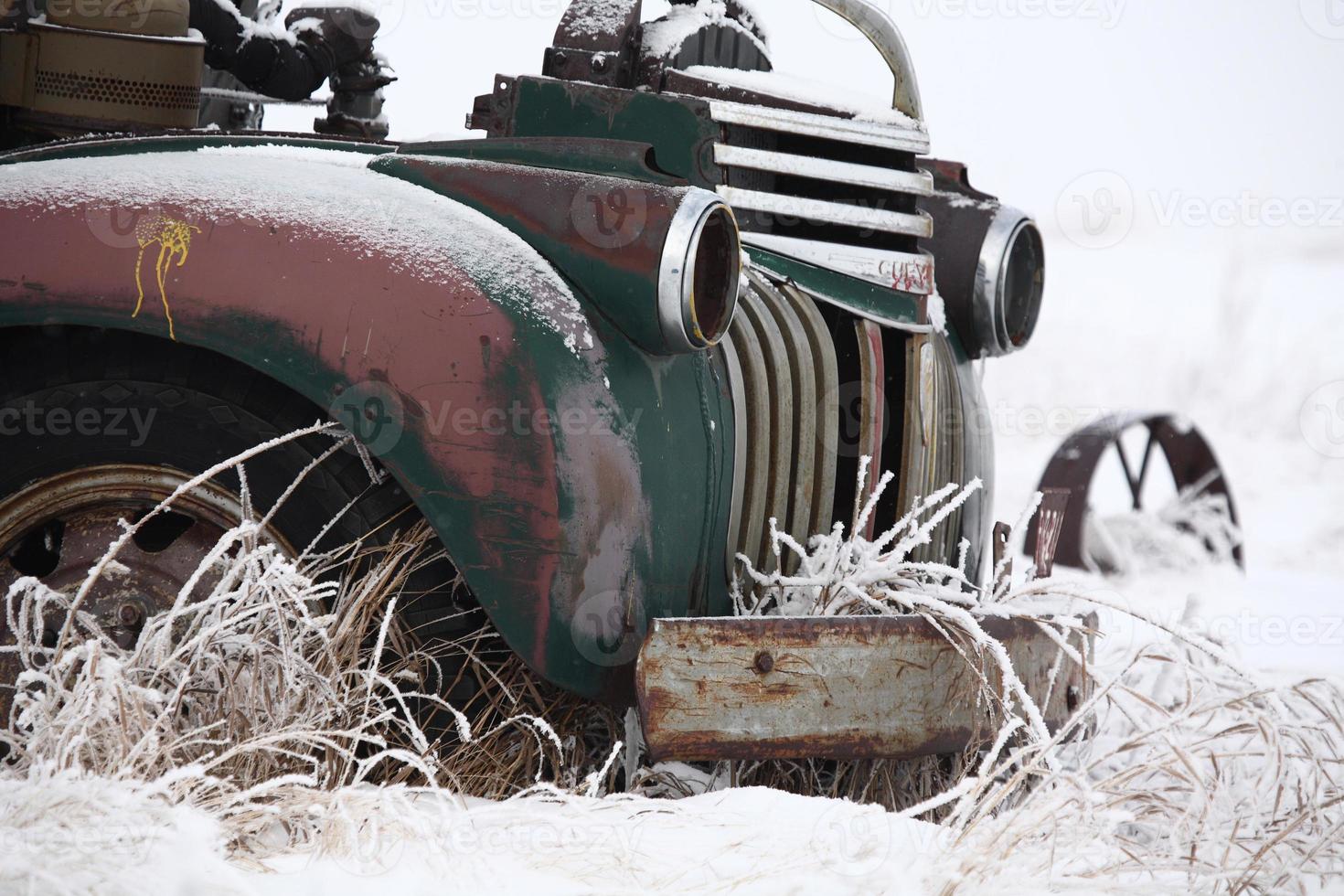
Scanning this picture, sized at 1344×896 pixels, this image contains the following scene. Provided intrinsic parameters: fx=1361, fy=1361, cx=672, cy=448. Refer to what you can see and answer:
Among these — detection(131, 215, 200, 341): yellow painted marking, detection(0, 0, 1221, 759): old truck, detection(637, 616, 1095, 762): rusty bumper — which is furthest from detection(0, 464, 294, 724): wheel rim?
detection(637, 616, 1095, 762): rusty bumper

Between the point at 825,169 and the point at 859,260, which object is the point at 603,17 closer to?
the point at 825,169

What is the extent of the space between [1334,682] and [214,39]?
2.60 metres

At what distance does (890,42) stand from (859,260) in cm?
55

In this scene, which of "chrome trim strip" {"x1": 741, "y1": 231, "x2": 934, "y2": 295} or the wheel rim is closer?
the wheel rim

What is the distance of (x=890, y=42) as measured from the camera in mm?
2670

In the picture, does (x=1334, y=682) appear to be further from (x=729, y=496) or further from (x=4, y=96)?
(x=4, y=96)

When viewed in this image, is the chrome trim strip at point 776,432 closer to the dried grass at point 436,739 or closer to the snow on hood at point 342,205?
the dried grass at point 436,739

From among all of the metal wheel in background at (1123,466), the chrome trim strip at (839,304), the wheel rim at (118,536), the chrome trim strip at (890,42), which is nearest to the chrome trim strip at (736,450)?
the chrome trim strip at (839,304)

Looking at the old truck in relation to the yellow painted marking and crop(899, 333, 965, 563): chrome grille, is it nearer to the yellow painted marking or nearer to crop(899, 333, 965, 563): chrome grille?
the yellow painted marking

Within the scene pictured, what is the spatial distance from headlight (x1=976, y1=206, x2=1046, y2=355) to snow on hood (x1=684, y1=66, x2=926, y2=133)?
333mm

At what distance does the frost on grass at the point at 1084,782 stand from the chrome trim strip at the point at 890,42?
2.63 feet

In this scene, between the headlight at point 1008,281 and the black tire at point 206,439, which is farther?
the headlight at point 1008,281

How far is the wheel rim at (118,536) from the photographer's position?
1.88 metres

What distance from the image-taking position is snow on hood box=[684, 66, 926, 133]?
2.40 m
